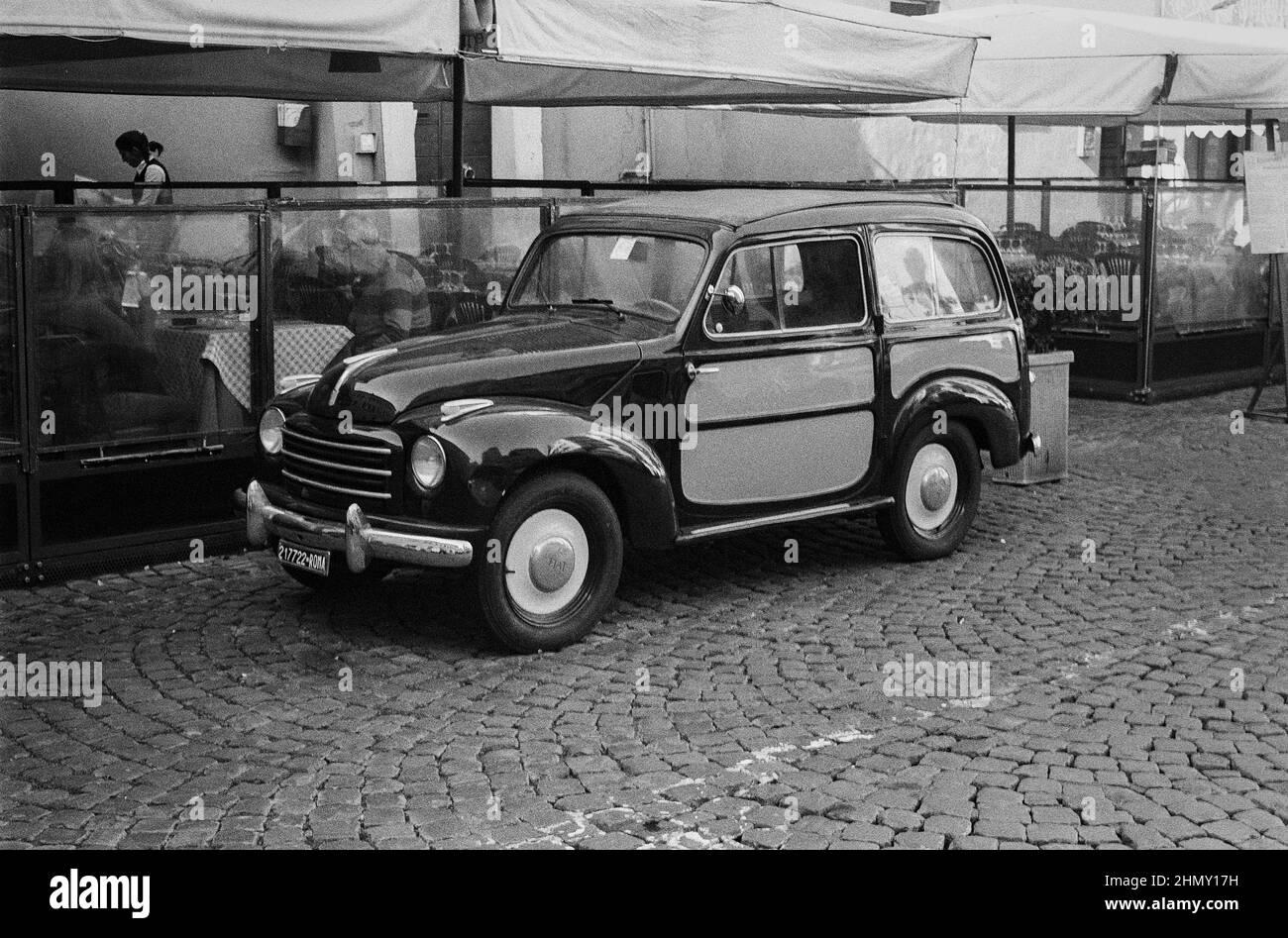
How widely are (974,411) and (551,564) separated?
9.05ft

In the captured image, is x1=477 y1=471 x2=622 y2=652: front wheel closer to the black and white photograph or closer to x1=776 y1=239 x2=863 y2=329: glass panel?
the black and white photograph

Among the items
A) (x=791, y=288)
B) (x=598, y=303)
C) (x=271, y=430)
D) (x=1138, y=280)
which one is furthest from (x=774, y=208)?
(x=1138, y=280)

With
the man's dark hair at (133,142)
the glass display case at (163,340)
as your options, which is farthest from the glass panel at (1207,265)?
the man's dark hair at (133,142)

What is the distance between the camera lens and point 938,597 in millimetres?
7785

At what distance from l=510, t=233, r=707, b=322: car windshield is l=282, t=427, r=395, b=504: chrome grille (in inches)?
57.3

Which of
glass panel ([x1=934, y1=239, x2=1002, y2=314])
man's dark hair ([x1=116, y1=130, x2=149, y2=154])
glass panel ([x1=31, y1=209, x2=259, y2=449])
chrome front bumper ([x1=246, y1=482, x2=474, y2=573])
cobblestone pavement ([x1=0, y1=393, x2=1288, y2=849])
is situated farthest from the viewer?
man's dark hair ([x1=116, y1=130, x2=149, y2=154])

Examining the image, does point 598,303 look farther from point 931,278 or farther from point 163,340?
point 163,340

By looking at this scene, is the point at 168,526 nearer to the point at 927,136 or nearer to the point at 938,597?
the point at 938,597

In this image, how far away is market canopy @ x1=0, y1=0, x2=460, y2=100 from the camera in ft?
23.4

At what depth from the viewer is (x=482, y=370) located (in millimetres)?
6816

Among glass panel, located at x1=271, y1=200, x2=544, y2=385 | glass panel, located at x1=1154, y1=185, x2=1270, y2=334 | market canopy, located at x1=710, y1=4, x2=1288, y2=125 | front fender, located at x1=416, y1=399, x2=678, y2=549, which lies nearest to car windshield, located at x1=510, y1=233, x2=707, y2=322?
glass panel, located at x1=271, y1=200, x2=544, y2=385

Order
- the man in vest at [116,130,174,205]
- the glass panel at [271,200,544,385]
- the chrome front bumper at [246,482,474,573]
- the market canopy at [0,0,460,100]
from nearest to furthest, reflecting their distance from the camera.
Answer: the chrome front bumper at [246,482,474,573]
the market canopy at [0,0,460,100]
the glass panel at [271,200,544,385]
the man in vest at [116,130,174,205]

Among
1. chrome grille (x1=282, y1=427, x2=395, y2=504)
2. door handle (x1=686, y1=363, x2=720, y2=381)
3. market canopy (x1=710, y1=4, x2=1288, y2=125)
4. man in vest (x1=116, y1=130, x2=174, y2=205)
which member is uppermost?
market canopy (x1=710, y1=4, x2=1288, y2=125)

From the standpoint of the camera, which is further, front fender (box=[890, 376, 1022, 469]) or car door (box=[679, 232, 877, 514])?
front fender (box=[890, 376, 1022, 469])
